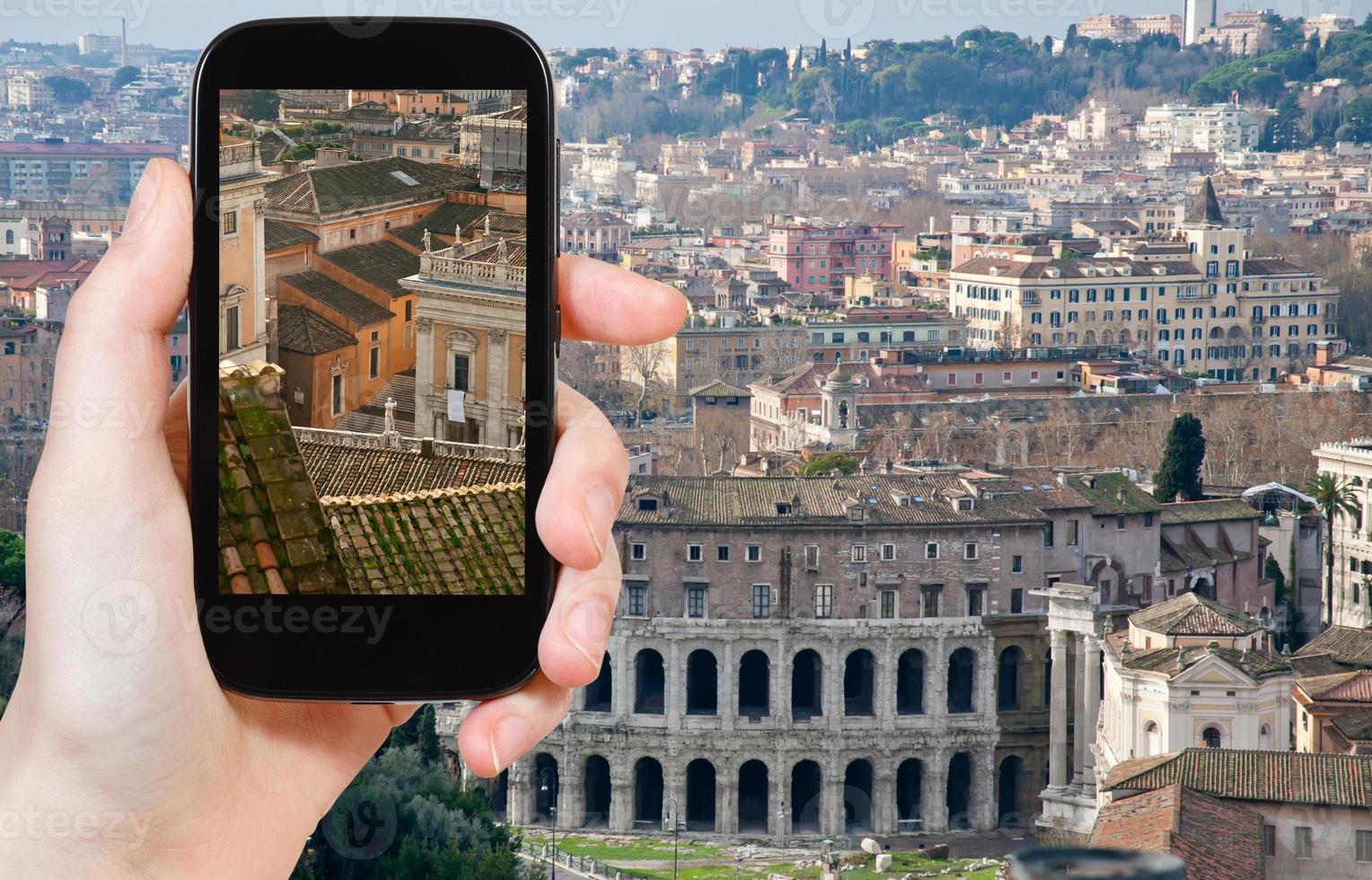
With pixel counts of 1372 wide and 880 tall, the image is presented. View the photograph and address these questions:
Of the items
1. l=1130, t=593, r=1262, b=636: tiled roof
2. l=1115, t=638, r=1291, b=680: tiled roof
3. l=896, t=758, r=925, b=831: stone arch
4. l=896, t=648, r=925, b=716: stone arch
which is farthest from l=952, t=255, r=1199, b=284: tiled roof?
l=1115, t=638, r=1291, b=680: tiled roof

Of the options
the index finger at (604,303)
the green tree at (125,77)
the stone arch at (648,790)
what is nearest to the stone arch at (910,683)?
the stone arch at (648,790)

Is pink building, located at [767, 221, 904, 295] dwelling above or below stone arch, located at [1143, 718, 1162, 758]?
above

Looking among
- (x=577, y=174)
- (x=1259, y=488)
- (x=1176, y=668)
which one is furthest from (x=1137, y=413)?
(x=577, y=174)

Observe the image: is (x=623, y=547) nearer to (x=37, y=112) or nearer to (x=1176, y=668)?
(x=1176, y=668)

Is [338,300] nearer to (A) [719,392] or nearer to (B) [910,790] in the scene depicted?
(B) [910,790]

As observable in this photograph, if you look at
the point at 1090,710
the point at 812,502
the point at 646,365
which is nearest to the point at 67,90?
the point at 646,365

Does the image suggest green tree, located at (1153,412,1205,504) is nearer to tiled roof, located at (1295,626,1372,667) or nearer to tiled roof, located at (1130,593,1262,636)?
tiled roof, located at (1295,626,1372,667)

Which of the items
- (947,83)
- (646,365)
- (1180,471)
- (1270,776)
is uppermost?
(947,83)
